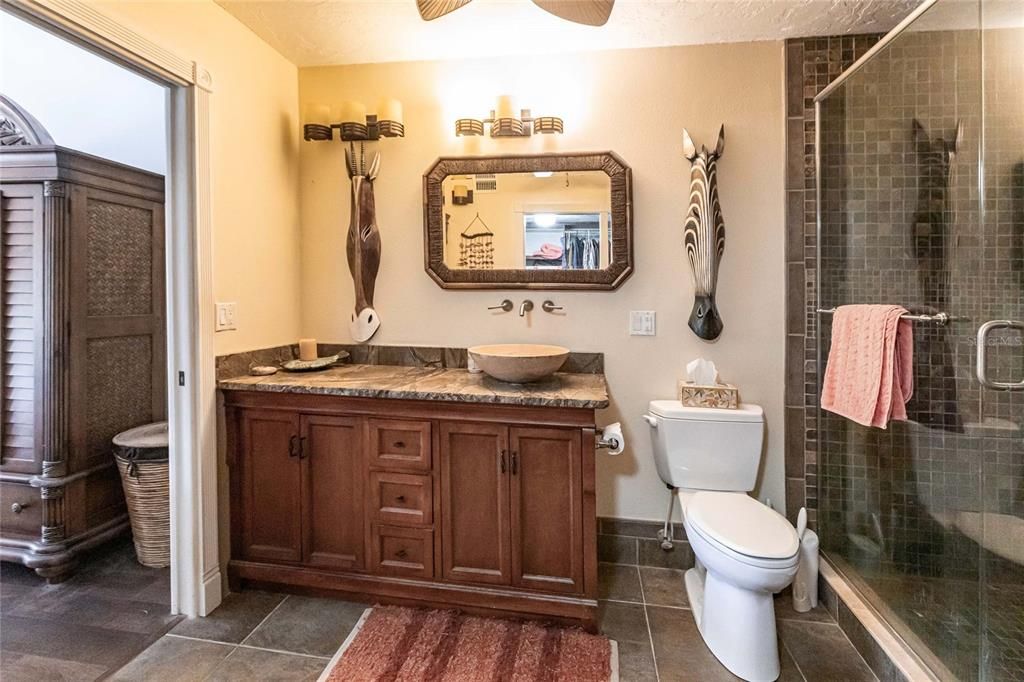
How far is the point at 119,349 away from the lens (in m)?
2.29

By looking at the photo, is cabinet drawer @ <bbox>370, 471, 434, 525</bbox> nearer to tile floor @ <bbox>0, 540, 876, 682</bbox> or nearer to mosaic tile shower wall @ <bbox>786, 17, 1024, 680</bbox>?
tile floor @ <bbox>0, 540, 876, 682</bbox>

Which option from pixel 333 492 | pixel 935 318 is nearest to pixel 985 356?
pixel 935 318

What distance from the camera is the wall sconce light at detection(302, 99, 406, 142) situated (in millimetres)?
2223

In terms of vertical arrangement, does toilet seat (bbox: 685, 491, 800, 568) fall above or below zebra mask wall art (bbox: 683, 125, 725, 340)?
below

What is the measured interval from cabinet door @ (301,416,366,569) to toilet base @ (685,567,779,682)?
4.38 ft

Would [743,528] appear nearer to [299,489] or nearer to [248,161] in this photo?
[299,489]

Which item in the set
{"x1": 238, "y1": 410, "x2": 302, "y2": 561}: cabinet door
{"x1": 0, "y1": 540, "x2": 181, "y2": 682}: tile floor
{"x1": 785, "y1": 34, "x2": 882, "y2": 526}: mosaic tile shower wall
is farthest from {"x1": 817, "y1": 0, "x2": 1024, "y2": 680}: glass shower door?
{"x1": 0, "y1": 540, "x2": 181, "y2": 682}: tile floor

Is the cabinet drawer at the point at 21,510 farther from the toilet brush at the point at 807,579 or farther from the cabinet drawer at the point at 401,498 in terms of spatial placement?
the toilet brush at the point at 807,579

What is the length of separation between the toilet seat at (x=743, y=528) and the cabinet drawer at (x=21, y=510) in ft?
8.86

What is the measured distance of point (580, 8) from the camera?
4.76ft

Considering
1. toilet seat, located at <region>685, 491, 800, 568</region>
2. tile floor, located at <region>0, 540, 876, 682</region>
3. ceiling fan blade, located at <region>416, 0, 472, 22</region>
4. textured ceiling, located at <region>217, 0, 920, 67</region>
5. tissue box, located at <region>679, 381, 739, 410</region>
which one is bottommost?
tile floor, located at <region>0, 540, 876, 682</region>

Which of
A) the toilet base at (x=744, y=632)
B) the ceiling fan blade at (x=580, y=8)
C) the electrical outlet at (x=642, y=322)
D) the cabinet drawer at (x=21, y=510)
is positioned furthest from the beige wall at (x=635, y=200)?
the cabinet drawer at (x=21, y=510)

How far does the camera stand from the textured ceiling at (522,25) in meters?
1.88

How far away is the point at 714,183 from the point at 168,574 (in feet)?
9.84
